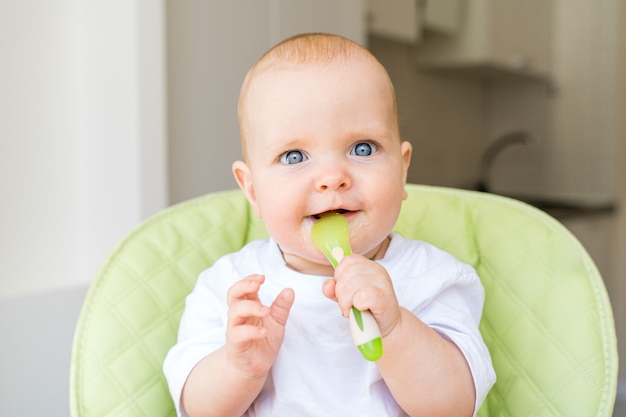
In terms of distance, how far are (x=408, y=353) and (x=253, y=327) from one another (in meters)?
0.15

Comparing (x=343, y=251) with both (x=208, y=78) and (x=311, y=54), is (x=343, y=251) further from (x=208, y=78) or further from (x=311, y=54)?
(x=208, y=78)

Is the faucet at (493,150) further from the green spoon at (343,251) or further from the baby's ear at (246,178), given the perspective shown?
the green spoon at (343,251)

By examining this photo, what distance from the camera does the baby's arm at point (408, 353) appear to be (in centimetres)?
68

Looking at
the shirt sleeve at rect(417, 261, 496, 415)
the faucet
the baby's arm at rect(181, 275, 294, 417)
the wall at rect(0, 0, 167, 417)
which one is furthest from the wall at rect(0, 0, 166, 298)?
the faucet

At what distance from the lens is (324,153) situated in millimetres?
786

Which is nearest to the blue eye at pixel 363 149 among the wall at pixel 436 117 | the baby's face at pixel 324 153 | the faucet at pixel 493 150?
the baby's face at pixel 324 153

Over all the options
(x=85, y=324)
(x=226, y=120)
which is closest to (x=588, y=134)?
(x=226, y=120)

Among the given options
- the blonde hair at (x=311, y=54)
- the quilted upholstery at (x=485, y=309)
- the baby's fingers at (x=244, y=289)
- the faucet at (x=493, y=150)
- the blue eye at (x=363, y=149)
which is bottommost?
the faucet at (x=493, y=150)

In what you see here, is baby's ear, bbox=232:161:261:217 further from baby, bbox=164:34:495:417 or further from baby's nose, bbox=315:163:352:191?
baby's nose, bbox=315:163:352:191

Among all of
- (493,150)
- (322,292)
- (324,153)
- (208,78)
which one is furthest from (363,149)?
(493,150)

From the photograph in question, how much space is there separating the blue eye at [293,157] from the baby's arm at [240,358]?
14 centimetres

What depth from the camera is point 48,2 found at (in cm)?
130

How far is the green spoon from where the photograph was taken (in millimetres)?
621

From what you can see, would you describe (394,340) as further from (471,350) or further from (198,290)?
(198,290)
